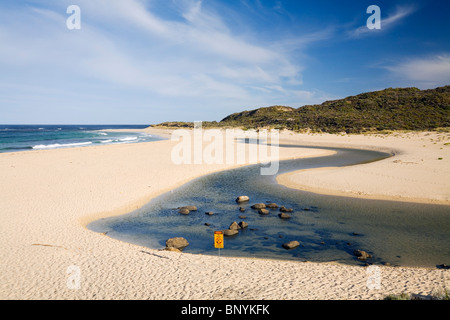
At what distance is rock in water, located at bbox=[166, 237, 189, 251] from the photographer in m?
11.1

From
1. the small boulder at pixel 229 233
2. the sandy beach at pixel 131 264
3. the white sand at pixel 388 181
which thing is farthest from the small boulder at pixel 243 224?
the white sand at pixel 388 181

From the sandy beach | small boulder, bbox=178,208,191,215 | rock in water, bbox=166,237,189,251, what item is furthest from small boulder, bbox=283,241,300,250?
small boulder, bbox=178,208,191,215

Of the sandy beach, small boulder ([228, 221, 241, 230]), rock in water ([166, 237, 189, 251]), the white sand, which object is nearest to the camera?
the sandy beach

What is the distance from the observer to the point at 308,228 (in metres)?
13.4

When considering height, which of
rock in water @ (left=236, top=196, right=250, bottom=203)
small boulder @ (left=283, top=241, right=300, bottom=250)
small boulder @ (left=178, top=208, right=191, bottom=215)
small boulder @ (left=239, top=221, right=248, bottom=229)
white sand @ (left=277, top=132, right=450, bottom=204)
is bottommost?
small boulder @ (left=283, top=241, right=300, bottom=250)

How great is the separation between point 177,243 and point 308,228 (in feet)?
22.4

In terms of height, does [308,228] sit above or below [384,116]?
below

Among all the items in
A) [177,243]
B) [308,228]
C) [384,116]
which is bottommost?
[308,228]

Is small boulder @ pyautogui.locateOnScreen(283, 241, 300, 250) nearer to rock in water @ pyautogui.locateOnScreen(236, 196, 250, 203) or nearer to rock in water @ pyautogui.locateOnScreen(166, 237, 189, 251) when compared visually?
rock in water @ pyautogui.locateOnScreen(166, 237, 189, 251)

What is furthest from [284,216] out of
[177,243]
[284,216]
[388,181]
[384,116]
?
[384,116]

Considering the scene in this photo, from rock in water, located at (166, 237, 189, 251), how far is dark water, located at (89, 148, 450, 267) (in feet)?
1.24

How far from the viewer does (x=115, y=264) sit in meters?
9.07

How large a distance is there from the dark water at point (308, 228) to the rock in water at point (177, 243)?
38 cm

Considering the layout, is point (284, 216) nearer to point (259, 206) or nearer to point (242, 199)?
point (259, 206)
